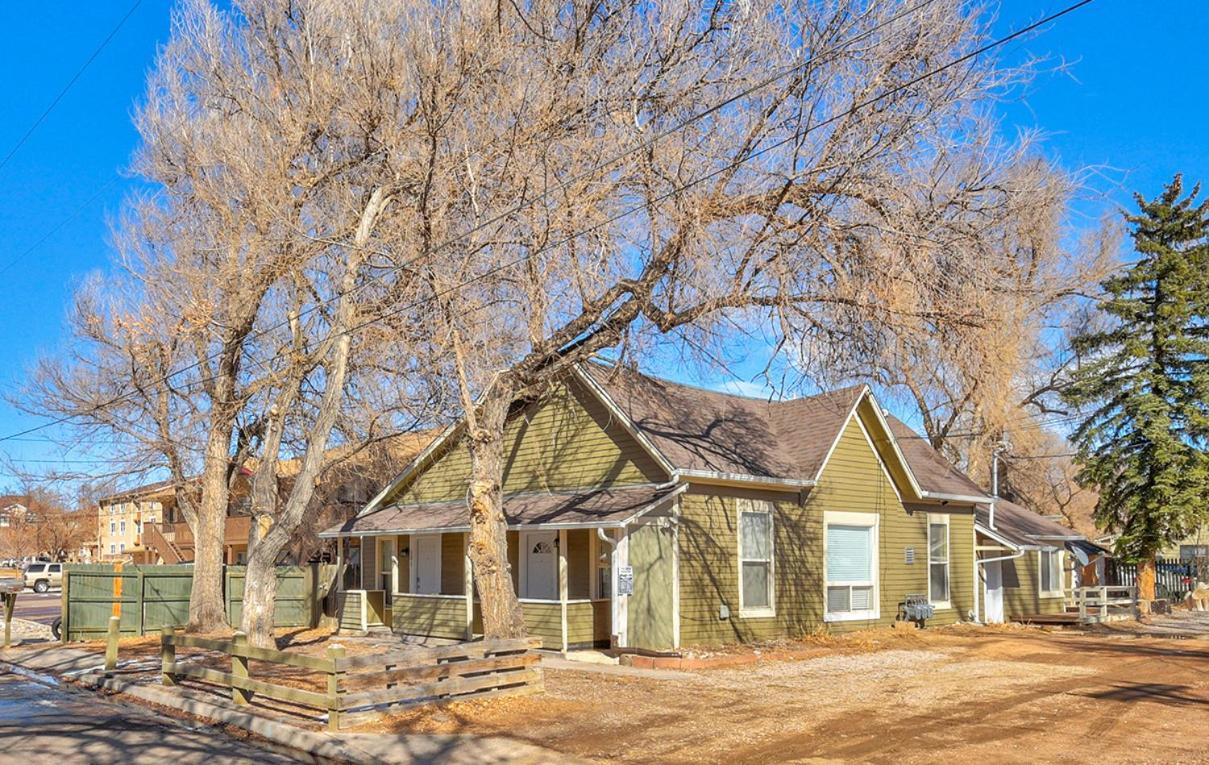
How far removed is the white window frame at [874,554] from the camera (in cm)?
2072

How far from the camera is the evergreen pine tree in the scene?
97.2 feet

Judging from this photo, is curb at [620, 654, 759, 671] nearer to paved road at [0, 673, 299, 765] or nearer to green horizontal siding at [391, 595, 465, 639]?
green horizontal siding at [391, 595, 465, 639]

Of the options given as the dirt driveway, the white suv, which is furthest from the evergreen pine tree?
the white suv

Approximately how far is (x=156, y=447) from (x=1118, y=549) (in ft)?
87.5

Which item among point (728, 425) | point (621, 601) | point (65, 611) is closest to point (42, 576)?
point (65, 611)

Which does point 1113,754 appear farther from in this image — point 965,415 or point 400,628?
point 965,415

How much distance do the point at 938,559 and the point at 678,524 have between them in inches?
339

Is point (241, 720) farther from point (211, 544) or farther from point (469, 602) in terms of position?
point (211, 544)

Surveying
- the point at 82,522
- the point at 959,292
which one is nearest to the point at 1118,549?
the point at 959,292

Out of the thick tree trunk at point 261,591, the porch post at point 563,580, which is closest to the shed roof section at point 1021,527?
the porch post at point 563,580

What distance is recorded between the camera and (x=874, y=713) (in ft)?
39.6

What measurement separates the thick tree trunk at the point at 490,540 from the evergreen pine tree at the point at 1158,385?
71.9 ft

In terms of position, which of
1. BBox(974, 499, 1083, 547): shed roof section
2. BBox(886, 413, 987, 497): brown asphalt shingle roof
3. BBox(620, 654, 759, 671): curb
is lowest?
BBox(620, 654, 759, 671): curb

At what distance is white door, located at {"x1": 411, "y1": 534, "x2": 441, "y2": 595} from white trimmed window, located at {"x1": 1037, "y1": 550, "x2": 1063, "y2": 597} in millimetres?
16364
